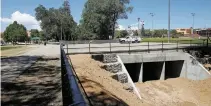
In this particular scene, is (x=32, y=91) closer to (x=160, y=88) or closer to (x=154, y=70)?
(x=160, y=88)

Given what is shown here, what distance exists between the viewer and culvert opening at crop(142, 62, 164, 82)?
1100 inches

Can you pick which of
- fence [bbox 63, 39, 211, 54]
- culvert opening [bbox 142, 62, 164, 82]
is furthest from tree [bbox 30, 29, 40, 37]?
culvert opening [bbox 142, 62, 164, 82]

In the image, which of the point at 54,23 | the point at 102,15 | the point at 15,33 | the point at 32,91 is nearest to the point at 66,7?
the point at 54,23

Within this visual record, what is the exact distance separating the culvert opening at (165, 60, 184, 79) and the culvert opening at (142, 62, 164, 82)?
134cm

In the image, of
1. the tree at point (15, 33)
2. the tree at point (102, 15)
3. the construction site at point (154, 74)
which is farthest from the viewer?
the tree at point (15, 33)

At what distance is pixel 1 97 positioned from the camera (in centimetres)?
797

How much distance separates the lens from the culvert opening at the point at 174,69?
28766mm

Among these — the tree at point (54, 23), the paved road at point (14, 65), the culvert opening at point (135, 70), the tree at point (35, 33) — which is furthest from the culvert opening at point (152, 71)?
the tree at point (35, 33)

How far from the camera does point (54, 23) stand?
3799 inches

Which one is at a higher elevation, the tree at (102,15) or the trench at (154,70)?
the tree at (102,15)

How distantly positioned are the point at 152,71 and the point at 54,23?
72.0 metres

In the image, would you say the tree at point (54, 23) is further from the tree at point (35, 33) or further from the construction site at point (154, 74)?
the construction site at point (154, 74)

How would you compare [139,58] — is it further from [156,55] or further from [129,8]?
[129,8]

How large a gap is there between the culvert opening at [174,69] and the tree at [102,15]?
37.4m
